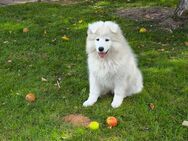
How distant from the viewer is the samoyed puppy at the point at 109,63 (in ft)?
19.1

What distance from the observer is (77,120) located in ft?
19.2

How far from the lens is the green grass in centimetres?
555

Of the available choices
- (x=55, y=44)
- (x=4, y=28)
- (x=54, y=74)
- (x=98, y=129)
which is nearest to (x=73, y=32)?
(x=55, y=44)

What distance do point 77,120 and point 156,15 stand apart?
5.99m

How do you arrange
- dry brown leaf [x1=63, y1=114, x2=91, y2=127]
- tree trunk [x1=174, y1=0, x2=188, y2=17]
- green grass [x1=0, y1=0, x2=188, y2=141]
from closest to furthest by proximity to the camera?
green grass [x1=0, y1=0, x2=188, y2=141]
dry brown leaf [x1=63, y1=114, x2=91, y2=127]
tree trunk [x1=174, y1=0, x2=188, y2=17]

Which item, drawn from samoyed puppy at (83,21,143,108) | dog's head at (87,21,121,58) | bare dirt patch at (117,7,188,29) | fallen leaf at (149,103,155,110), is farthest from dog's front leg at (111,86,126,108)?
bare dirt patch at (117,7,188,29)

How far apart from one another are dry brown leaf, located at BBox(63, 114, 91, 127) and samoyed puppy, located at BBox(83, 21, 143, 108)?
334mm

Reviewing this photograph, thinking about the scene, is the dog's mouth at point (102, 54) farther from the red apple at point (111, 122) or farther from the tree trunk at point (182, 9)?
the tree trunk at point (182, 9)

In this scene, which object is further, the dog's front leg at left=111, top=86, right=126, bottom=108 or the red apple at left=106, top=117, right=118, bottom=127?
the dog's front leg at left=111, top=86, right=126, bottom=108

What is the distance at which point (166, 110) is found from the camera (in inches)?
237

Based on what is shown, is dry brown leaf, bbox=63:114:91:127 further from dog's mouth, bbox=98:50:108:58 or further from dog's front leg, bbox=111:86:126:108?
dog's mouth, bbox=98:50:108:58

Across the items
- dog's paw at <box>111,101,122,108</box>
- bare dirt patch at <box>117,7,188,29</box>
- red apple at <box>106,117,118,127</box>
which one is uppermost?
red apple at <box>106,117,118,127</box>

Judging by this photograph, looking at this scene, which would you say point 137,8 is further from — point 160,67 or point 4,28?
point 160,67

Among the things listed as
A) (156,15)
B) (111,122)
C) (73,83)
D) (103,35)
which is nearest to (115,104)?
(111,122)
